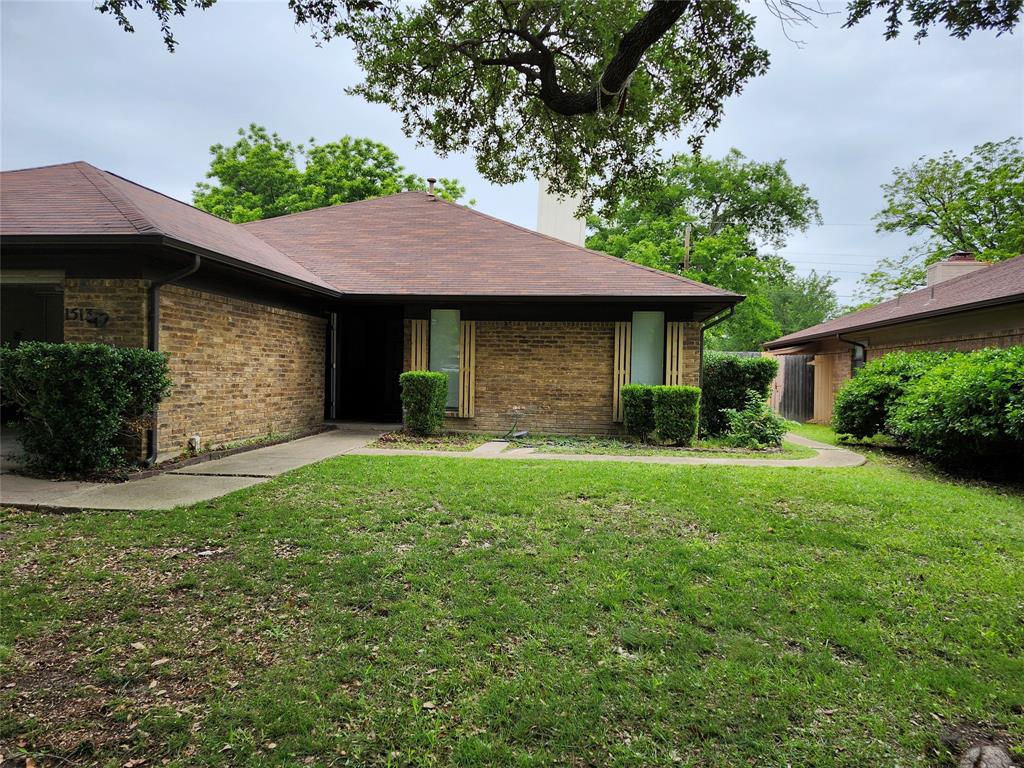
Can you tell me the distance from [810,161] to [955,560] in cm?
3233

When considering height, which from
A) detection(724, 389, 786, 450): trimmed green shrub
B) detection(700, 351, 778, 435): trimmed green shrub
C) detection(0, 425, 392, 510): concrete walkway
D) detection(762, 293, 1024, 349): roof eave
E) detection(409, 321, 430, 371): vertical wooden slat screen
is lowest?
detection(0, 425, 392, 510): concrete walkway

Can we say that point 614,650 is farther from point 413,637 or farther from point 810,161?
point 810,161

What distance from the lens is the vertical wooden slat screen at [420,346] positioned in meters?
10.9

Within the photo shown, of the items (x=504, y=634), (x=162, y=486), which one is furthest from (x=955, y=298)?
(x=162, y=486)

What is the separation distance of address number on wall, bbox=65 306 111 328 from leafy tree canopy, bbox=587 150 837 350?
945 inches

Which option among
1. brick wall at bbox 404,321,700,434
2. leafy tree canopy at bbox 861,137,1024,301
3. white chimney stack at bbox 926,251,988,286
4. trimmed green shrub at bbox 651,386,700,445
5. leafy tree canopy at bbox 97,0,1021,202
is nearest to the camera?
leafy tree canopy at bbox 97,0,1021,202

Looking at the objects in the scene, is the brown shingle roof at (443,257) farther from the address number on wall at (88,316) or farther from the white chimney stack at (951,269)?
the white chimney stack at (951,269)

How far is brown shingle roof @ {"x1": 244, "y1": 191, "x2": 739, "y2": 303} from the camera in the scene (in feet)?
33.8

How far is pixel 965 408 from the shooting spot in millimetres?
7305

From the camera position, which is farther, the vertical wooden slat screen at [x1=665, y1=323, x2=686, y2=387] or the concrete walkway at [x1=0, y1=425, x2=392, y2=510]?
the vertical wooden slat screen at [x1=665, y1=323, x2=686, y2=387]

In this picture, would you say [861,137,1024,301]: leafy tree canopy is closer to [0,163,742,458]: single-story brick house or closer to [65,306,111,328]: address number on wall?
A: [0,163,742,458]: single-story brick house

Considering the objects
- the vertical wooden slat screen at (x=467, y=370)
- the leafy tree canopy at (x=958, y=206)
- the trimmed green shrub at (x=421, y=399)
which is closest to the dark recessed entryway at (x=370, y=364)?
the vertical wooden slat screen at (x=467, y=370)

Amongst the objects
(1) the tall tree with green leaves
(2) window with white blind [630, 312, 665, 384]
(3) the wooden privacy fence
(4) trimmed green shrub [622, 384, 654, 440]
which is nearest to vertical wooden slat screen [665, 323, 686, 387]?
(2) window with white blind [630, 312, 665, 384]

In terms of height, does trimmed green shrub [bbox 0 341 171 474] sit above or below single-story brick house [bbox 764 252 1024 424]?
below
